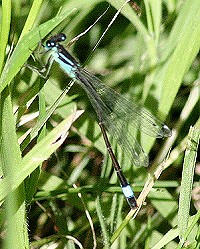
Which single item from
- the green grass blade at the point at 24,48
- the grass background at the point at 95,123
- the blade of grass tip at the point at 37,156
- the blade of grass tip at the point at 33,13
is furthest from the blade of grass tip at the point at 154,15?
the blade of grass tip at the point at 37,156

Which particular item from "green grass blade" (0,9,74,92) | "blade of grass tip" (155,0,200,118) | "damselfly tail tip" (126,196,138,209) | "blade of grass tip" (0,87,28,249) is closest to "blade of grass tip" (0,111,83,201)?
"blade of grass tip" (0,87,28,249)

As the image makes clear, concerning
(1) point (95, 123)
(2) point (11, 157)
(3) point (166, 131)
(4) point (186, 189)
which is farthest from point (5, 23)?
(3) point (166, 131)

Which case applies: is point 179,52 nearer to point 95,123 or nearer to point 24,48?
point 95,123

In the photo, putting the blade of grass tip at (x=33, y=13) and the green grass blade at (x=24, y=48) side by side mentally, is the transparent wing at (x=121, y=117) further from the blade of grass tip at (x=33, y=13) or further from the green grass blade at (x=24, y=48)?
the green grass blade at (x=24, y=48)

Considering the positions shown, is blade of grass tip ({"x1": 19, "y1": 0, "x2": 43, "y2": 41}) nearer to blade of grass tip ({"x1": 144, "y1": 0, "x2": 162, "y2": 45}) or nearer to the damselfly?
the damselfly

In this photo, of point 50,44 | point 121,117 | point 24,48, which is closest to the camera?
point 24,48

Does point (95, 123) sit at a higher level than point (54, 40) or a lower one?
lower
